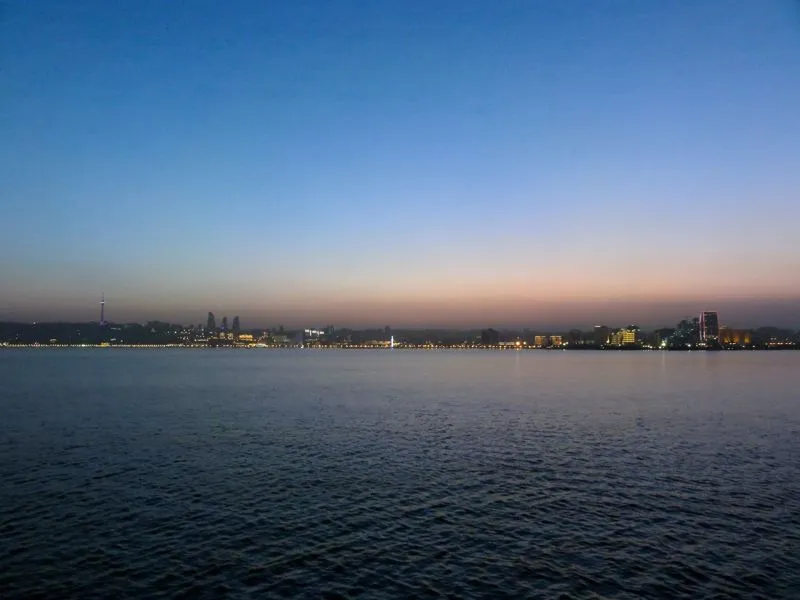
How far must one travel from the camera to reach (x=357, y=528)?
30828mm

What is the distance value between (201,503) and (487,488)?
19.4m

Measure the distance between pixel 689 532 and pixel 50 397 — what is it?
3807 inches

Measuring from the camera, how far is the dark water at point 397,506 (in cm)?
2470

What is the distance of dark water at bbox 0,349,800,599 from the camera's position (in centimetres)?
2470

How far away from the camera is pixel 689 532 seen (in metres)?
30.2

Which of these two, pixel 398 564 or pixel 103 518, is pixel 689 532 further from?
pixel 103 518

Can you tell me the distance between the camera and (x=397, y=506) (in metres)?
34.6

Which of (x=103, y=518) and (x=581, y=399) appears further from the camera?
(x=581, y=399)

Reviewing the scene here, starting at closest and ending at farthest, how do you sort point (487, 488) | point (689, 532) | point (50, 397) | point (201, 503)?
point (689, 532) → point (201, 503) → point (487, 488) → point (50, 397)

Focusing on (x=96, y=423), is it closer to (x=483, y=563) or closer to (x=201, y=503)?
(x=201, y=503)

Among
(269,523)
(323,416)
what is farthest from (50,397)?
(269,523)

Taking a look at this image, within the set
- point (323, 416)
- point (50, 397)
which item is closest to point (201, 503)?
point (323, 416)

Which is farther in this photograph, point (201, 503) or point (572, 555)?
point (201, 503)

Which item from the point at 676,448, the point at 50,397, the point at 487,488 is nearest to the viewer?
the point at 487,488
